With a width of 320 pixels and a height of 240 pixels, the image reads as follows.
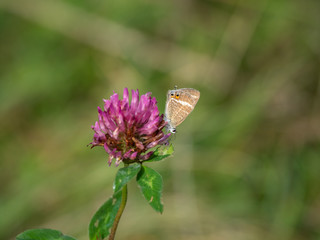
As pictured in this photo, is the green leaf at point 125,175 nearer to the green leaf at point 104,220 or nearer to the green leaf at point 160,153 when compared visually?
the green leaf at point 160,153

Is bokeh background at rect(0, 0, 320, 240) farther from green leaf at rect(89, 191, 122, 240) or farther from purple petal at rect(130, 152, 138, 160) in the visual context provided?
purple petal at rect(130, 152, 138, 160)

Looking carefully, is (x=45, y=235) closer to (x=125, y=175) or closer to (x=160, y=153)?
(x=125, y=175)

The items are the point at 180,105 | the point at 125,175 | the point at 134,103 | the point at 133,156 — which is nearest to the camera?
the point at 125,175

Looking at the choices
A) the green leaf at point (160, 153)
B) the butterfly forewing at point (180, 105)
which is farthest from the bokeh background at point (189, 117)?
the green leaf at point (160, 153)

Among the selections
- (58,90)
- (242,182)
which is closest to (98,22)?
(58,90)

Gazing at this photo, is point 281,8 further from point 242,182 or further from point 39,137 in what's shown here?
point 39,137

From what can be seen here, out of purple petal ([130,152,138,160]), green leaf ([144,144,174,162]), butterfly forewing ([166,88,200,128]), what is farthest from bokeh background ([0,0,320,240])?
purple petal ([130,152,138,160])

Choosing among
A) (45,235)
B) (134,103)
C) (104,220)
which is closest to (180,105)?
(134,103)
